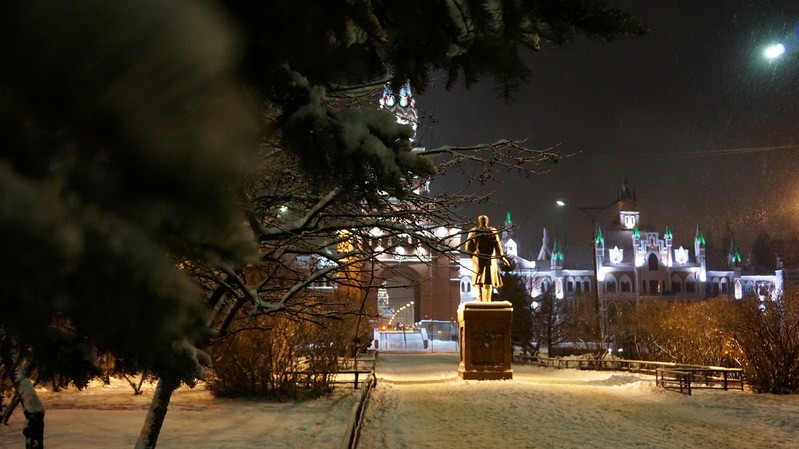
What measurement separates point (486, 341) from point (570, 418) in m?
9.01

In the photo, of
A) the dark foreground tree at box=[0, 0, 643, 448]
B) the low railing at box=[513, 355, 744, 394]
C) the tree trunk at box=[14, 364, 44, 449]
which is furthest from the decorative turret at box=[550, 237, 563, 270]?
the dark foreground tree at box=[0, 0, 643, 448]

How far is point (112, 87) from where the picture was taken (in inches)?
64.0

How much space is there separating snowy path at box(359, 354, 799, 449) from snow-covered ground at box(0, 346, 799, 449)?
2 centimetres

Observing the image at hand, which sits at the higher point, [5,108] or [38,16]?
[38,16]

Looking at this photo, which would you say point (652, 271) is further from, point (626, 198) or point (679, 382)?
point (679, 382)

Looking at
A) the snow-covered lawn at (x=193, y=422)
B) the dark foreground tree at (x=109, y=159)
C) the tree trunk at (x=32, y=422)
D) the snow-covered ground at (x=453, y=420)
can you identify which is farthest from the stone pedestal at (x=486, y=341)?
the dark foreground tree at (x=109, y=159)

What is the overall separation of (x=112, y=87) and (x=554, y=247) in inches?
4746

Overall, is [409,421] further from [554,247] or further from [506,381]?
[554,247]

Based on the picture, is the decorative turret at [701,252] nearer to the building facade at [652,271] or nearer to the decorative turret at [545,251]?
the building facade at [652,271]

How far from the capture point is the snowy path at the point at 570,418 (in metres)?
11.0

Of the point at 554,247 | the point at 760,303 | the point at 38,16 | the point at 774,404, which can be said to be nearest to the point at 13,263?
the point at 38,16

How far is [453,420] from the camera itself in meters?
13.3

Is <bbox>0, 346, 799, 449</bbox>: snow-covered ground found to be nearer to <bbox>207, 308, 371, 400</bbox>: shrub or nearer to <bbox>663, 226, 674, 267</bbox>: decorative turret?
<bbox>207, 308, 371, 400</bbox>: shrub

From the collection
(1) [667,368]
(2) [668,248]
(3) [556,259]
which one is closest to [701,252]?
(2) [668,248]
